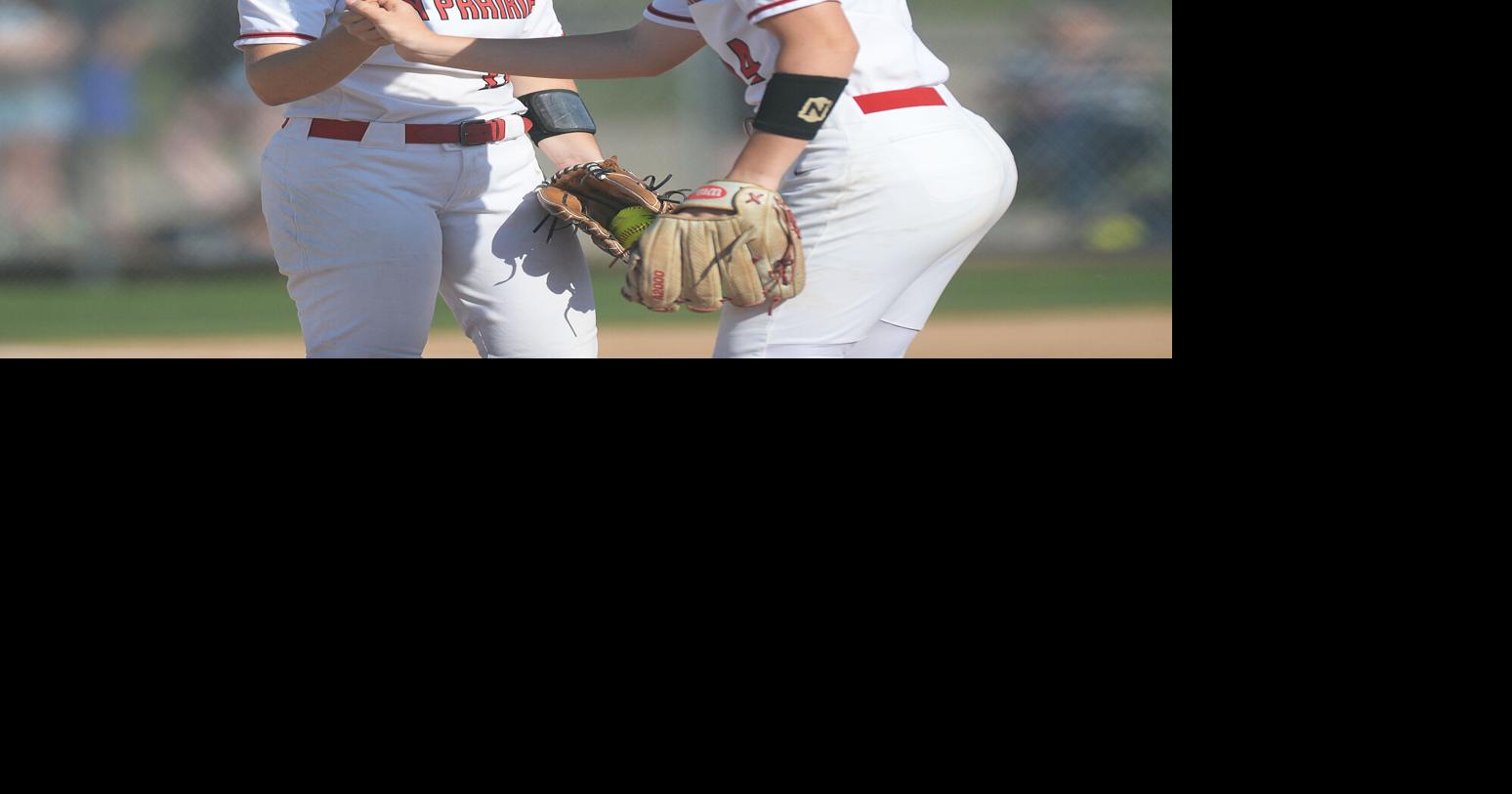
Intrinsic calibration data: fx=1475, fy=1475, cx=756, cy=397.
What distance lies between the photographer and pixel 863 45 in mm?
1806

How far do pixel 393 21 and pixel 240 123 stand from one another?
21.7ft

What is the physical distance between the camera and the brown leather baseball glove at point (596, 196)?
7.65ft

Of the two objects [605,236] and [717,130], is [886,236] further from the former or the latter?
[717,130]

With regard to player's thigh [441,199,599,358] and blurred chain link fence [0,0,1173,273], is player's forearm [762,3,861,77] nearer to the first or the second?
player's thigh [441,199,599,358]

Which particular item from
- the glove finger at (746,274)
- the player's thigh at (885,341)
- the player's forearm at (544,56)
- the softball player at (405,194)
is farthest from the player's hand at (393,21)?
the player's thigh at (885,341)

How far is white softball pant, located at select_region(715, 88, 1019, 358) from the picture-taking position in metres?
1.81

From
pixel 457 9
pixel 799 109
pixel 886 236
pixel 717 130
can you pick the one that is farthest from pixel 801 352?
pixel 717 130

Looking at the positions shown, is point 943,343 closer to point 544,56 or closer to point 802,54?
point 544,56

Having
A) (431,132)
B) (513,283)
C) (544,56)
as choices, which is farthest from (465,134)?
(544,56)

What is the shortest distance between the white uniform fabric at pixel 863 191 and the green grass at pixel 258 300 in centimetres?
518

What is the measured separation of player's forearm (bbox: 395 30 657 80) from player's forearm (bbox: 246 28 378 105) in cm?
11

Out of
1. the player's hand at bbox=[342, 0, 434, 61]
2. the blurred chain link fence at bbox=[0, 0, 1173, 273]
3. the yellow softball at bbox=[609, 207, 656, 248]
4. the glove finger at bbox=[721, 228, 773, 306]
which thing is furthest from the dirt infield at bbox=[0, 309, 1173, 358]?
the glove finger at bbox=[721, 228, 773, 306]

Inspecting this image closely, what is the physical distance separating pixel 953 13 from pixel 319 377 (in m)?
8.61

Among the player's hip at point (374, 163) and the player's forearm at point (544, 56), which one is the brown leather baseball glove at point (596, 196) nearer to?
the player's hip at point (374, 163)
